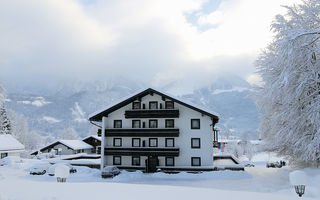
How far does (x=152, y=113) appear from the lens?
1307 inches

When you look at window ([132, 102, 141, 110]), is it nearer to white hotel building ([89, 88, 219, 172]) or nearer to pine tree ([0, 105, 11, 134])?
white hotel building ([89, 88, 219, 172])

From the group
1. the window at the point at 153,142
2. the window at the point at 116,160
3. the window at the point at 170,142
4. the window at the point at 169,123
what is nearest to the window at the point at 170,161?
the window at the point at 170,142

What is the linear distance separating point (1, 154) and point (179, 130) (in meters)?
35.7

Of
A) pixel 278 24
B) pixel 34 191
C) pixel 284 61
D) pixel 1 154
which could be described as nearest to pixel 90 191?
pixel 34 191

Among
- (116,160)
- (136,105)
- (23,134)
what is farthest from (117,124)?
(23,134)

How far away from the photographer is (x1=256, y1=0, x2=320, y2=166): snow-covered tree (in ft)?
62.4

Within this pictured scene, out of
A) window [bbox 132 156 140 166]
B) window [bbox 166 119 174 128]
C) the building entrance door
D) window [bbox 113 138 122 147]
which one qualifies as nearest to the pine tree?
window [bbox 113 138 122 147]

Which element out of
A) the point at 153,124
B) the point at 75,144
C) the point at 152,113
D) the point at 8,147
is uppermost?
the point at 152,113

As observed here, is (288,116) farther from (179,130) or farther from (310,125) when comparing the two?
(179,130)

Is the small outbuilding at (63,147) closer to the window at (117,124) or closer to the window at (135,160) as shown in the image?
the window at (117,124)

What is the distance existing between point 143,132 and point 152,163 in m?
4.22

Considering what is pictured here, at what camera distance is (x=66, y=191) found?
10.1 m

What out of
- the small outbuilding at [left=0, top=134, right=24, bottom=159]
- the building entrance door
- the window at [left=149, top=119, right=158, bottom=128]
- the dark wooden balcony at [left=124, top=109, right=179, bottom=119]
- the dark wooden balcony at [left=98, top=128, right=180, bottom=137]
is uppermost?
the dark wooden balcony at [left=124, top=109, right=179, bottom=119]

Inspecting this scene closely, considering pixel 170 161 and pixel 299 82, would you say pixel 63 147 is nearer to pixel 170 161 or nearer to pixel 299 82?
pixel 170 161
